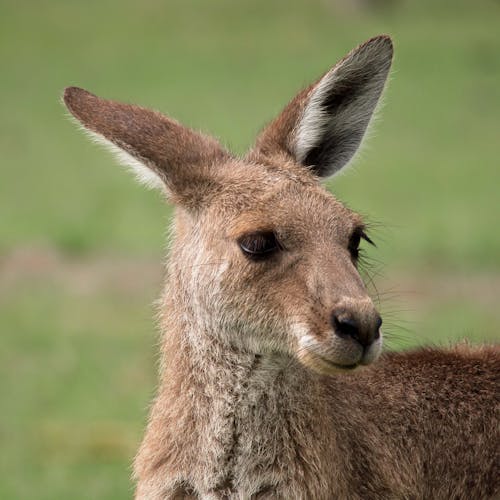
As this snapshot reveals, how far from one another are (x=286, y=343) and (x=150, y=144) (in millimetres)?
1113

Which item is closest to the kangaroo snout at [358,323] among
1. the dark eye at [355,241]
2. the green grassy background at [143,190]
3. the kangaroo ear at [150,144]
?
the dark eye at [355,241]

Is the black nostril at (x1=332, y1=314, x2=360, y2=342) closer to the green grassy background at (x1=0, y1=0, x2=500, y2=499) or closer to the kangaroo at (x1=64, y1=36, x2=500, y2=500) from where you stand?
the kangaroo at (x1=64, y1=36, x2=500, y2=500)

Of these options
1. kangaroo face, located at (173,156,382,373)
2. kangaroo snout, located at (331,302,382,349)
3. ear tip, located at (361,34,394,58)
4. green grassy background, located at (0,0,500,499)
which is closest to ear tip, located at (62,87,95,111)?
kangaroo face, located at (173,156,382,373)

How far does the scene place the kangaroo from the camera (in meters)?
5.55

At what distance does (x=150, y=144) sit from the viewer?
599 centimetres

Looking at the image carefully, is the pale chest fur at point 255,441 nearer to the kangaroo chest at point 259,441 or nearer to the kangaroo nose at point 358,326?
the kangaroo chest at point 259,441

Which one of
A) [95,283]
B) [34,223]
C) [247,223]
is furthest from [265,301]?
[34,223]

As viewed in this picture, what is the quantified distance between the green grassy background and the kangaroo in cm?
76

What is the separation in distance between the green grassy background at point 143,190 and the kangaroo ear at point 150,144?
1012 millimetres

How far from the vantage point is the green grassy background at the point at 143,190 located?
37.4ft

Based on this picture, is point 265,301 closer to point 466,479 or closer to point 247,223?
point 247,223

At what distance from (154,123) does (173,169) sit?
28cm

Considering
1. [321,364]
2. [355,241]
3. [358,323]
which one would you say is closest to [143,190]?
[355,241]

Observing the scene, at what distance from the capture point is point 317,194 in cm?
582
